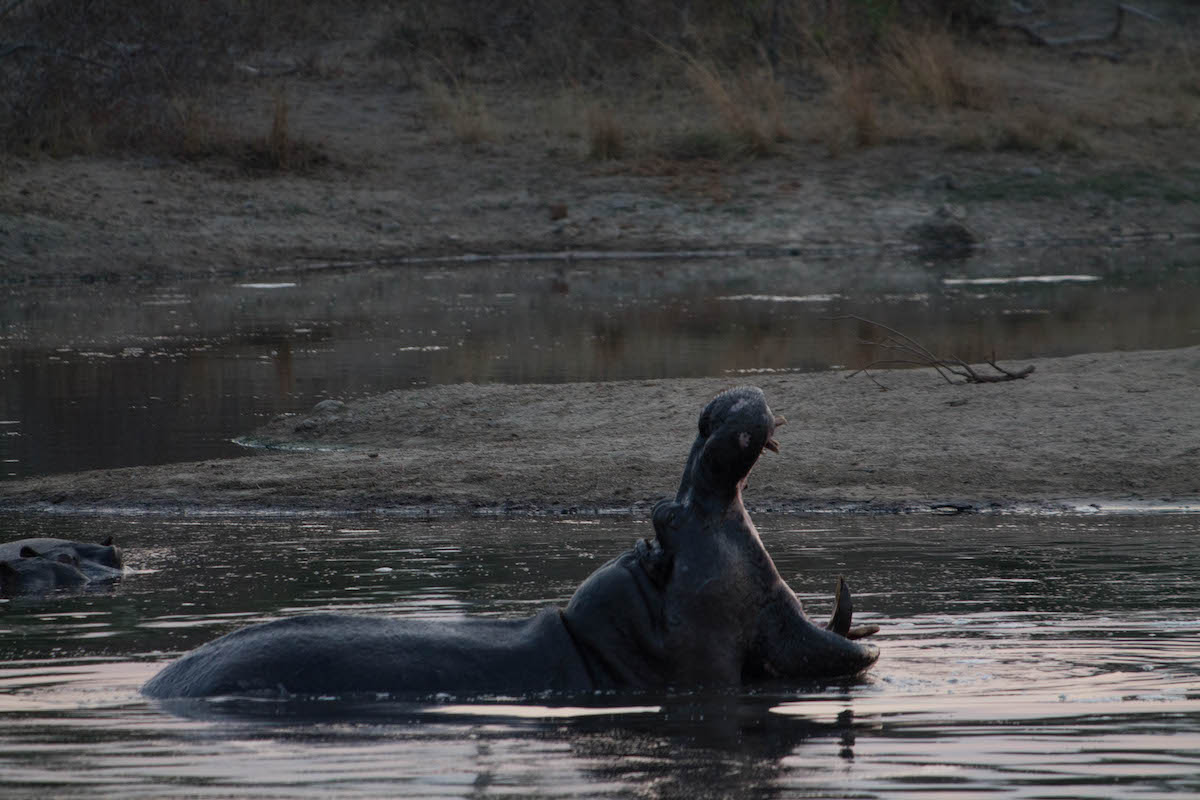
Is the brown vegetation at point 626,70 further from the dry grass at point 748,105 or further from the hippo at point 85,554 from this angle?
the hippo at point 85,554

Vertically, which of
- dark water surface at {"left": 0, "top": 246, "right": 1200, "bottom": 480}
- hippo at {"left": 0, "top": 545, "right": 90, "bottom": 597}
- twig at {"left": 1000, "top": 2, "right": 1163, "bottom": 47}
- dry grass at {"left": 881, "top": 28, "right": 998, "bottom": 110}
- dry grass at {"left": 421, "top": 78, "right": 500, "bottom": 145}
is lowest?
dark water surface at {"left": 0, "top": 246, "right": 1200, "bottom": 480}

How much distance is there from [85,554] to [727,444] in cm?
359

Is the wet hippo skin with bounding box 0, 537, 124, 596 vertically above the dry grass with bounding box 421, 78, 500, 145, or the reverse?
the dry grass with bounding box 421, 78, 500, 145

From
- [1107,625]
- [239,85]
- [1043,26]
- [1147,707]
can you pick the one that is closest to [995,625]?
[1107,625]

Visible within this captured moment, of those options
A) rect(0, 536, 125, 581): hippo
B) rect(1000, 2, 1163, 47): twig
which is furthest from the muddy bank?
rect(1000, 2, 1163, 47): twig

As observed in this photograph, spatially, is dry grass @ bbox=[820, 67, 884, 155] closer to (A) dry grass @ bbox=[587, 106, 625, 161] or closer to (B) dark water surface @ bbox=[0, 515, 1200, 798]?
(A) dry grass @ bbox=[587, 106, 625, 161]

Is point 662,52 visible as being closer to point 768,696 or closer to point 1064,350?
point 1064,350

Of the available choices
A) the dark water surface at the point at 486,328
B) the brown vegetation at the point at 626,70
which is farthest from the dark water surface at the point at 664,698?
the brown vegetation at the point at 626,70

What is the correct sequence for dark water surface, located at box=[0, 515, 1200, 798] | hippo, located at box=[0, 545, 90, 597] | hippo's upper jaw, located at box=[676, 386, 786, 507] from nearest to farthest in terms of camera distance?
dark water surface, located at box=[0, 515, 1200, 798] < hippo's upper jaw, located at box=[676, 386, 786, 507] < hippo, located at box=[0, 545, 90, 597]

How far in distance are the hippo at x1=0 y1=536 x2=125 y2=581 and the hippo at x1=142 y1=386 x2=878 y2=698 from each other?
2349 millimetres

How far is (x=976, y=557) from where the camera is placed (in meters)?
8.06

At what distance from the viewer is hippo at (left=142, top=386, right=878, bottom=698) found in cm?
527

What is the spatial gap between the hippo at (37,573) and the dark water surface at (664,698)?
12 centimetres

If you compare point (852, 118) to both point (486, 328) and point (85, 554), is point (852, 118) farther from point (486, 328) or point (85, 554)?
point (85, 554)
